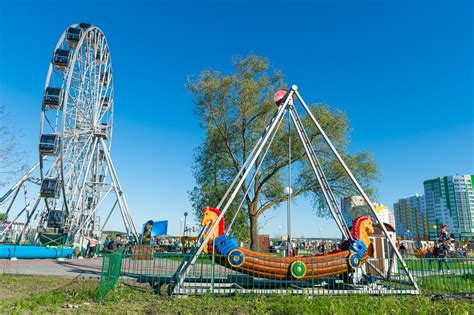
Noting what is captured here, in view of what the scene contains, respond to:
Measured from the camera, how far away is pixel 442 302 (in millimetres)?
9156

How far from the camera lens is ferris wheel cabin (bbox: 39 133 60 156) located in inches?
1125

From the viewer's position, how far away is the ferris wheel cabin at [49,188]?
30.9m

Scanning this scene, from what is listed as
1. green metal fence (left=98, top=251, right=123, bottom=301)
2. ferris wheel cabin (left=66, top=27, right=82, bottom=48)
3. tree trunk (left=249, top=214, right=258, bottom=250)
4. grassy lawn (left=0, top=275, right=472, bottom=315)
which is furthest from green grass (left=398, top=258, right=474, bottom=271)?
ferris wheel cabin (left=66, top=27, right=82, bottom=48)

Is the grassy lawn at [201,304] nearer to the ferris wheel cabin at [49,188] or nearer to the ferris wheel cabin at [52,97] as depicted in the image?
the ferris wheel cabin at [52,97]

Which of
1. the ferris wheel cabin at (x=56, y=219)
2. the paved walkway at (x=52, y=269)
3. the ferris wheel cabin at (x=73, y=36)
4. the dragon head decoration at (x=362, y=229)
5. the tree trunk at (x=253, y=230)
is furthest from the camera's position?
the ferris wheel cabin at (x=56, y=219)

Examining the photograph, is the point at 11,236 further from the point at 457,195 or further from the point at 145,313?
the point at 457,195

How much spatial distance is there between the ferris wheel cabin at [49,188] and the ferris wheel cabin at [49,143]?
145 inches

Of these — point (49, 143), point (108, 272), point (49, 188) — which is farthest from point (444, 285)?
point (49, 188)

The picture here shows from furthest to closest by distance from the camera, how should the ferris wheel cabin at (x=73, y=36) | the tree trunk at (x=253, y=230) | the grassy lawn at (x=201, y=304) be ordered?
the ferris wheel cabin at (x=73, y=36) < the tree trunk at (x=253, y=230) < the grassy lawn at (x=201, y=304)

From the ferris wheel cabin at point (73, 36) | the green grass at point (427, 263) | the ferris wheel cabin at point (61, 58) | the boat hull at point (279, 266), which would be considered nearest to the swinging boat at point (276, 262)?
the boat hull at point (279, 266)

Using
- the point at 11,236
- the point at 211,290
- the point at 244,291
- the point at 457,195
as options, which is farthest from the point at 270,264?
the point at 457,195

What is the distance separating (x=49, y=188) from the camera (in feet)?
102

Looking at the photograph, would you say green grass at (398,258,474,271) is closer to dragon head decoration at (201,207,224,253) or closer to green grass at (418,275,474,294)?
green grass at (418,275,474,294)

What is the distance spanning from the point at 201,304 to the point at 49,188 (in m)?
27.2
